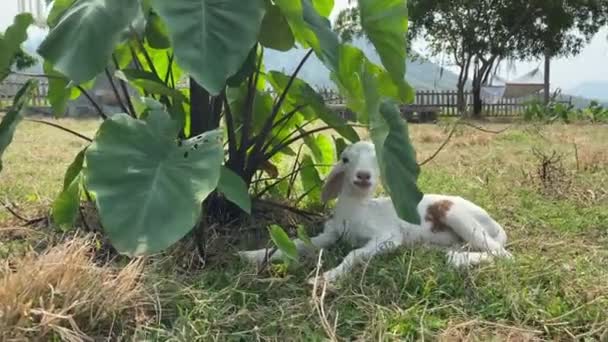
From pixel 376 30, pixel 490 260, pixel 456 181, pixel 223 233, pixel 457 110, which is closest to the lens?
pixel 490 260

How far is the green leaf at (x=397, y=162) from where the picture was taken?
Result: 173cm

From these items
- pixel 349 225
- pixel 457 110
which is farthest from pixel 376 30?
pixel 457 110

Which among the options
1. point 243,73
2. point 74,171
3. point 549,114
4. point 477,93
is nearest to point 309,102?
point 243,73

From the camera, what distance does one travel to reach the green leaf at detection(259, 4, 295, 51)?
1.91 meters

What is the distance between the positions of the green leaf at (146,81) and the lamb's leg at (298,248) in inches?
19.3

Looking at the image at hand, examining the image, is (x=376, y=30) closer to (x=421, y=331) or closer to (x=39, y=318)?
(x=421, y=331)

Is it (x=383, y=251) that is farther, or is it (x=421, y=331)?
(x=383, y=251)

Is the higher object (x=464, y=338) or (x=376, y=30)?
(x=376, y=30)

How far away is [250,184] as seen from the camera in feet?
8.45

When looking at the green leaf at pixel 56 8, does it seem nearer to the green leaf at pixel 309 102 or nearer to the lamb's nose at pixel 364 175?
the green leaf at pixel 309 102

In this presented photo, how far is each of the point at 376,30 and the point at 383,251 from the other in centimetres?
64

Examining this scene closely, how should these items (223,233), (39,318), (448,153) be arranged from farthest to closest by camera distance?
(448,153)
(223,233)
(39,318)

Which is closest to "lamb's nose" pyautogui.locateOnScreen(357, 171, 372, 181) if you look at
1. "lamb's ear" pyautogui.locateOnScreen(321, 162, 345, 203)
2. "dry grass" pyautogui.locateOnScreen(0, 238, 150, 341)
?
"lamb's ear" pyautogui.locateOnScreen(321, 162, 345, 203)

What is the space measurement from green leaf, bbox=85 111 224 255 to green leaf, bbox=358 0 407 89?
2.20ft
